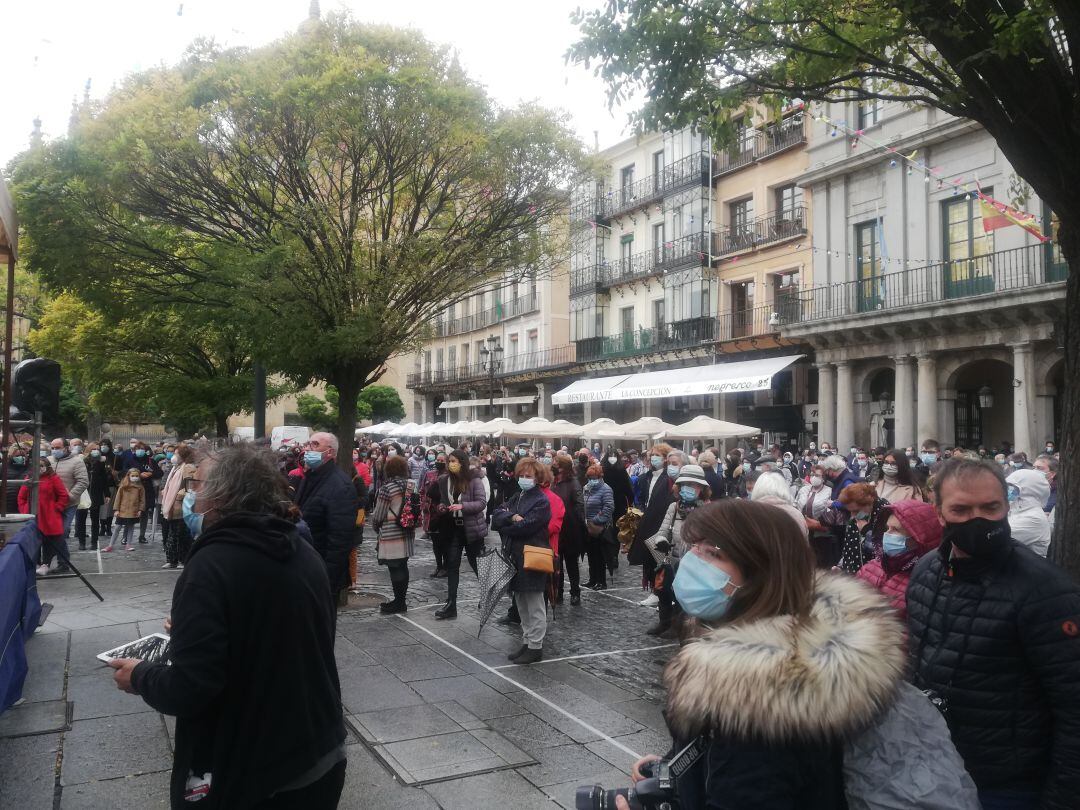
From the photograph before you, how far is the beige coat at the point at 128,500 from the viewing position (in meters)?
13.8

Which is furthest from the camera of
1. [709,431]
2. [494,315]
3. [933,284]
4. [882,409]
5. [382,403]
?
[382,403]

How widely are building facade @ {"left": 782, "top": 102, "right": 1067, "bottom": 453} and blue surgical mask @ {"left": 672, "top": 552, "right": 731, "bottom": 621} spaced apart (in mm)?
19072

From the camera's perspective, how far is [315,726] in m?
2.51

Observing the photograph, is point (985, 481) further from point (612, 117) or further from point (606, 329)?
point (606, 329)

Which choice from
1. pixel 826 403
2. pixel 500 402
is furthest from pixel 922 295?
pixel 500 402

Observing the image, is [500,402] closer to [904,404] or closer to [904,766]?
[904,404]

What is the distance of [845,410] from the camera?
76.9 ft

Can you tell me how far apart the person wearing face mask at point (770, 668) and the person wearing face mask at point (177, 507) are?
967cm

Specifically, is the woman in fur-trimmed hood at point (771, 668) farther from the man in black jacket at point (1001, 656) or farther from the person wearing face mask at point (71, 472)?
the person wearing face mask at point (71, 472)

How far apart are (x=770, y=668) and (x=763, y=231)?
26.9m

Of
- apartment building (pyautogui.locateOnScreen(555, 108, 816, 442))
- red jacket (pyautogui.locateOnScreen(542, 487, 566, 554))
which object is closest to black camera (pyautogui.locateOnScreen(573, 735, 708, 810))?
red jacket (pyautogui.locateOnScreen(542, 487, 566, 554))

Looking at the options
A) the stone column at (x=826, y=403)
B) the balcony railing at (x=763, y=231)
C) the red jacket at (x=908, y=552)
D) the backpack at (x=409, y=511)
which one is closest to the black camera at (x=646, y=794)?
the red jacket at (x=908, y=552)

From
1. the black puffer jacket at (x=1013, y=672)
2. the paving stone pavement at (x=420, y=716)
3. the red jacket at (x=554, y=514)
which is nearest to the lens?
the black puffer jacket at (x=1013, y=672)

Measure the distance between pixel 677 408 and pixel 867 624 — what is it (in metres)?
29.7
